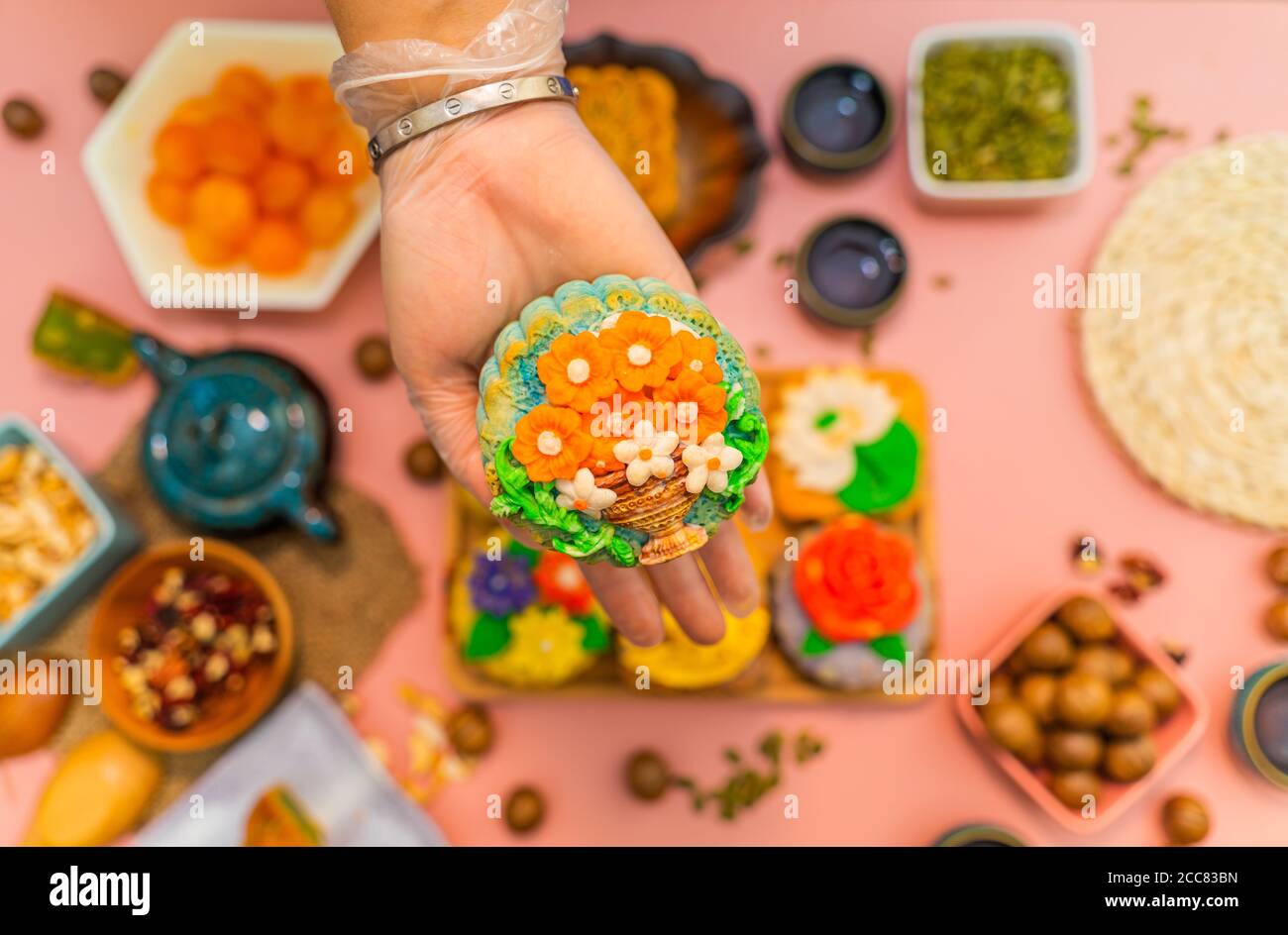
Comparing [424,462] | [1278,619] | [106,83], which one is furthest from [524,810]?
[106,83]

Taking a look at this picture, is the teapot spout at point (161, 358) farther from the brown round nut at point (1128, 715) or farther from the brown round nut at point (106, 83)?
the brown round nut at point (1128, 715)

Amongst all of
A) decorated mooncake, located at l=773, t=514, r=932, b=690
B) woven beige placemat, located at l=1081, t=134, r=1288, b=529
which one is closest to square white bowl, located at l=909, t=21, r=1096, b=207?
woven beige placemat, located at l=1081, t=134, r=1288, b=529

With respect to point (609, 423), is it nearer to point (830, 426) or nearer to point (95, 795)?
point (830, 426)

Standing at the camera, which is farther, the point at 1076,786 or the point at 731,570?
the point at 1076,786

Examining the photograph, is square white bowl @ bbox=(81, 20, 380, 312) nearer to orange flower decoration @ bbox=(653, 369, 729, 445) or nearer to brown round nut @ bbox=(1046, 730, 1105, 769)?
orange flower decoration @ bbox=(653, 369, 729, 445)

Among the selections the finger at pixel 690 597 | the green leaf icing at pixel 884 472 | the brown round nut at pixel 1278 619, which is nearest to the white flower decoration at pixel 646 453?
the finger at pixel 690 597

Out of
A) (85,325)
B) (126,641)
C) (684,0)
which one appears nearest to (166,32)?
(85,325)
